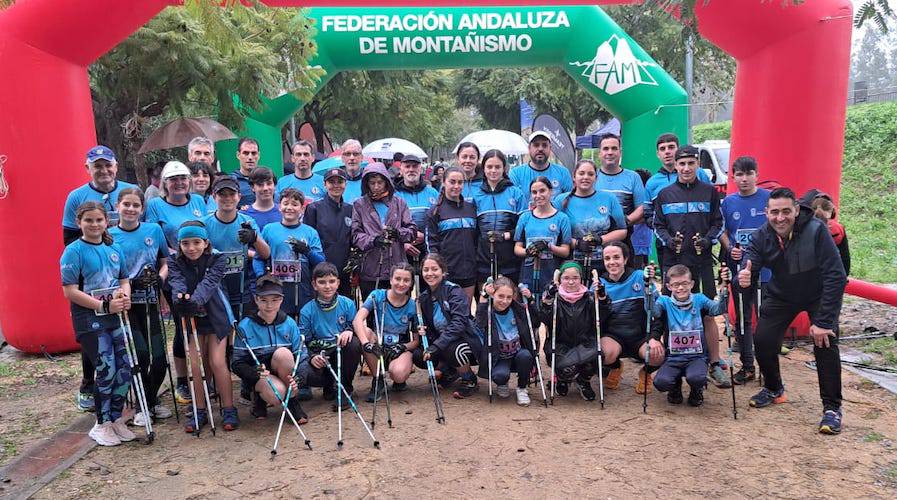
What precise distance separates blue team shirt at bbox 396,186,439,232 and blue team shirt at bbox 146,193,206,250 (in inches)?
73.8

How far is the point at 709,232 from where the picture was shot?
250 inches

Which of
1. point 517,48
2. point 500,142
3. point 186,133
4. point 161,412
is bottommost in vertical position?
point 161,412

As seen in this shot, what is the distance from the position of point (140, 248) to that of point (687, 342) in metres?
4.19

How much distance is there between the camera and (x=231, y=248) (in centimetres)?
565

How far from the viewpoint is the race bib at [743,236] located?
21.0 ft

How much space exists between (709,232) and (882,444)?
7.26 ft

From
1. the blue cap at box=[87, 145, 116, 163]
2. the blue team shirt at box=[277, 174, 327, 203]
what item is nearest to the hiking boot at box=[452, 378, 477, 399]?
the blue team shirt at box=[277, 174, 327, 203]

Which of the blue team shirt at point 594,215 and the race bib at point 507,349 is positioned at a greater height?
the blue team shirt at point 594,215

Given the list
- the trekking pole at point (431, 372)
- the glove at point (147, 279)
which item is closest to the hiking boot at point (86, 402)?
the glove at point (147, 279)

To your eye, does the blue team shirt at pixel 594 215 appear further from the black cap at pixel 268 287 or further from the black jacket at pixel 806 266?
the black cap at pixel 268 287

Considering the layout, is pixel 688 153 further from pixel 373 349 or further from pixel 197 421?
pixel 197 421

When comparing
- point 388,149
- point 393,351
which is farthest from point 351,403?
point 388,149

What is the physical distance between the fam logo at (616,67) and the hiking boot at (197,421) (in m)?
7.66

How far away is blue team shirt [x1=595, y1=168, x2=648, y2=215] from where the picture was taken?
6.82 m
